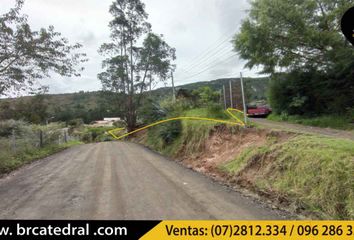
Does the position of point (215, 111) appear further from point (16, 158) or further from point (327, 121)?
point (16, 158)

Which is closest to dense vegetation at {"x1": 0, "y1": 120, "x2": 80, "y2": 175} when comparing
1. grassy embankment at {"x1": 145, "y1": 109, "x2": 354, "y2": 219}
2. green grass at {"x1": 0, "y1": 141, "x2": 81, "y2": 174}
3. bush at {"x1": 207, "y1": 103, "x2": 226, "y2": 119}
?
green grass at {"x1": 0, "y1": 141, "x2": 81, "y2": 174}

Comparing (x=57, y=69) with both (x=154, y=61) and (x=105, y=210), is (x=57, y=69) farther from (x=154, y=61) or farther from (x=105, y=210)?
(x=154, y=61)

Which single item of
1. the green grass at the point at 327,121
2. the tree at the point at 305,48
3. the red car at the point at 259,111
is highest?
the tree at the point at 305,48

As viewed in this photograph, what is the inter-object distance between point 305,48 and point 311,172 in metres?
10.8

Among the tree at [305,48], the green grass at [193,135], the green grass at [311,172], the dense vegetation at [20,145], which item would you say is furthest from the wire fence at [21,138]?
the tree at [305,48]

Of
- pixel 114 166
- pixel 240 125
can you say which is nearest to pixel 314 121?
pixel 240 125

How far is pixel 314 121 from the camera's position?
1227 centimetres

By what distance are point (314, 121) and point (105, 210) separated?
36.1 feet

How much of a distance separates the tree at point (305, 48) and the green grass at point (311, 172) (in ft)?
24.3

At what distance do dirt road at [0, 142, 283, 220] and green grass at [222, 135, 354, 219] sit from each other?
78 cm

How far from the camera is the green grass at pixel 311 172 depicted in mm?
4429

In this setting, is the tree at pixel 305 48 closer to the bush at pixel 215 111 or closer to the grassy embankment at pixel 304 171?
the bush at pixel 215 111

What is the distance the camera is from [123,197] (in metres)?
5.52

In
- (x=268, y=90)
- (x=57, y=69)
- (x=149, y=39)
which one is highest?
(x=149, y=39)
